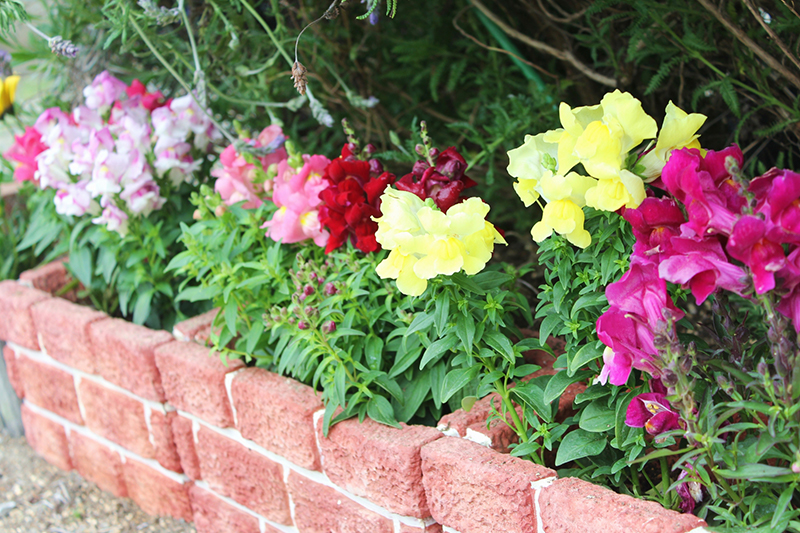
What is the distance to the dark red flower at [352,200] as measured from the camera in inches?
56.5

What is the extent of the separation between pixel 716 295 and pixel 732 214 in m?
0.18

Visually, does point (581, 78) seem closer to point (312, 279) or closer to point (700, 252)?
point (312, 279)

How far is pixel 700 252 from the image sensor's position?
0.97 metres

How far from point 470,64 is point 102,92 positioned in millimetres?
1133

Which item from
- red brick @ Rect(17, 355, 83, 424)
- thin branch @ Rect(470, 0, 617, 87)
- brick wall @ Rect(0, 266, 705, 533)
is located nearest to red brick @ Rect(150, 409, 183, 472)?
brick wall @ Rect(0, 266, 705, 533)

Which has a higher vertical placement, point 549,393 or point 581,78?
point 581,78

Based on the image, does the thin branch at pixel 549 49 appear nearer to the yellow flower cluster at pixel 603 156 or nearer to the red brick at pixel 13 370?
the yellow flower cluster at pixel 603 156

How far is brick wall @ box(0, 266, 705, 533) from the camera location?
1.16 m

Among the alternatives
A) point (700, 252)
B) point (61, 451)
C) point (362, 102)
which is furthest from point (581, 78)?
point (61, 451)

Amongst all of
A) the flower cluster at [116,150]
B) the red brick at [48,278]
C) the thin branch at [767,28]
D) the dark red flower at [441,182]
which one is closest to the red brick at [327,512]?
the dark red flower at [441,182]

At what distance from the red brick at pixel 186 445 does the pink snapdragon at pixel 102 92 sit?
0.97 m

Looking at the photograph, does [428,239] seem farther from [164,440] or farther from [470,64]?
[470,64]

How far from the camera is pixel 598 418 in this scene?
3.91ft

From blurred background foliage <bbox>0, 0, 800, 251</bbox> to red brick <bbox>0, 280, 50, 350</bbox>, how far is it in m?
0.68
